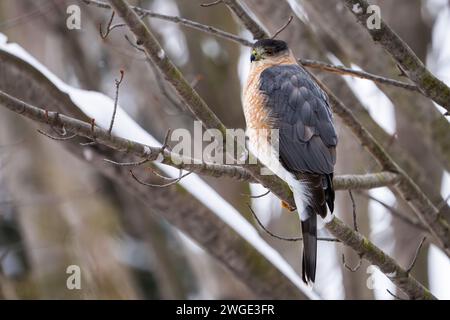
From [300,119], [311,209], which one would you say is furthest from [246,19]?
[311,209]

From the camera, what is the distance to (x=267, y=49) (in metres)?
4.89

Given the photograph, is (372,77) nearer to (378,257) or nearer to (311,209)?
(311,209)

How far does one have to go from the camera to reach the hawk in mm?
4055

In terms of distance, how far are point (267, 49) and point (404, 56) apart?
142cm

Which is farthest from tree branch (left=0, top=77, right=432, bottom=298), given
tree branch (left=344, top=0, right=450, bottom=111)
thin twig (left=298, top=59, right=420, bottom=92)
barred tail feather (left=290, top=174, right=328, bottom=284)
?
thin twig (left=298, top=59, right=420, bottom=92)

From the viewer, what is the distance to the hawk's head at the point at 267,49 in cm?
483

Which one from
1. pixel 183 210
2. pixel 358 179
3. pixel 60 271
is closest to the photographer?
pixel 358 179

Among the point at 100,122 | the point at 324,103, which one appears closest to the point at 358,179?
the point at 324,103

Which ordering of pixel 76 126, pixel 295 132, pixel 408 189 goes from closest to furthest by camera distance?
pixel 76 126
pixel 295 132
pixel 408 189

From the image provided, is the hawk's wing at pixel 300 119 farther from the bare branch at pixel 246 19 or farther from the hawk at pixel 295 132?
the bare branch at pixel 246 19

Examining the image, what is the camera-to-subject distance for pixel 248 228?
5.63m

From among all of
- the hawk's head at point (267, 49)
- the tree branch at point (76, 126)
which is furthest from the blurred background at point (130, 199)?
the tree branch at point (76, 126)

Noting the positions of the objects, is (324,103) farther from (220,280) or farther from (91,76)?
(91,76)

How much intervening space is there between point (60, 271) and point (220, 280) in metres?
1.87
